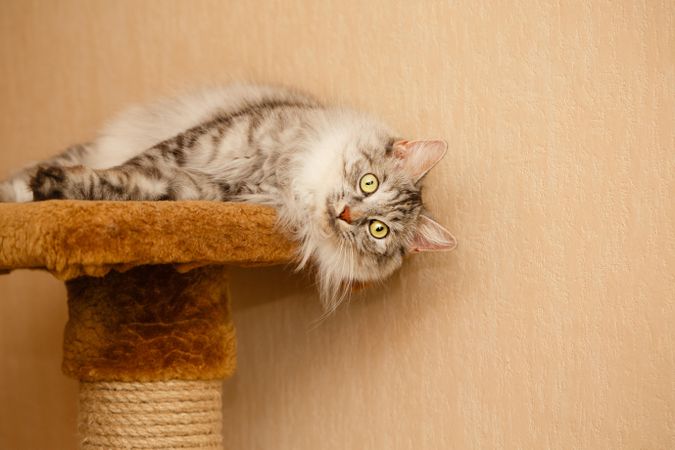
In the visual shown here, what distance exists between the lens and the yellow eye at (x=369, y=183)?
4.99ft

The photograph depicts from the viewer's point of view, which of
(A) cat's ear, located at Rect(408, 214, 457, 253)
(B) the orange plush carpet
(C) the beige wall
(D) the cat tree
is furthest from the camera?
(A) cat's ear, located at Rect(408, 214, 457, 253)

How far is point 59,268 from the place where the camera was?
3.84 ft

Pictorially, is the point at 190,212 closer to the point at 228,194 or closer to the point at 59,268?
the point at 59,268

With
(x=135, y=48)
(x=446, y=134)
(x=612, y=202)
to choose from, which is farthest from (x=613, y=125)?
(x=135, y=48)

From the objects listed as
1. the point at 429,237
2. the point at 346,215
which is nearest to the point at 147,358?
the point at 346,215

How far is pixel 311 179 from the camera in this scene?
156 centimetres

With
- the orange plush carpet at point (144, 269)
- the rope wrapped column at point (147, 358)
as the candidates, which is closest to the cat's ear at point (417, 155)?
the orange plush carpet at point (144, 269)

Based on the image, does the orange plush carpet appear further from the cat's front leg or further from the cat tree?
the cat's front leg

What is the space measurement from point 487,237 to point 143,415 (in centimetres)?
84

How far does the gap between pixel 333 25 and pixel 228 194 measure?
1.87ft

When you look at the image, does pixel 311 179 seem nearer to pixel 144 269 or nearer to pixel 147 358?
pixel 144 269

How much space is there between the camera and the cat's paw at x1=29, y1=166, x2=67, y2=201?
4.49ft

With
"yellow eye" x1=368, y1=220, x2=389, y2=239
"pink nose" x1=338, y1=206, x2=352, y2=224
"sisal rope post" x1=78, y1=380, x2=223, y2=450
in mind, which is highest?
"pink nose" x1=338, y1=206, x2=352, y2=224

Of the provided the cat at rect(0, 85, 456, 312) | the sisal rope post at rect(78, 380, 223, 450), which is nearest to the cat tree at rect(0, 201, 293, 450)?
the sisal rope post at rect(78, 380, 223, 450)
